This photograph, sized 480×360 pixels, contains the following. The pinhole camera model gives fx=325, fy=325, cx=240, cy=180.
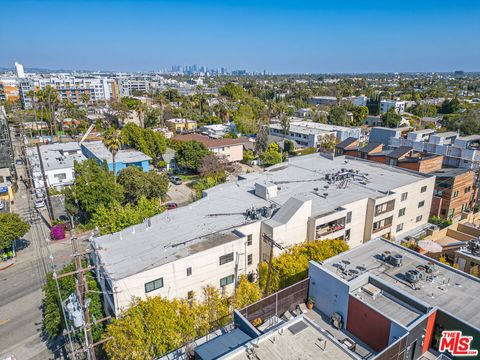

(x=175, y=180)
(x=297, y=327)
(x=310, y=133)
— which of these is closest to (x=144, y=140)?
(x=175, y=180)

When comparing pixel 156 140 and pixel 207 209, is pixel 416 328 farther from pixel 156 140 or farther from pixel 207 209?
pixel 156 140

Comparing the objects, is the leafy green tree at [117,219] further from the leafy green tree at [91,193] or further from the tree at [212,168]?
the tree at [212,168]

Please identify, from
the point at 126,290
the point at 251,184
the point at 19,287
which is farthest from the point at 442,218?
the point at 19,287

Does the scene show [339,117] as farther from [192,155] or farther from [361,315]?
[361,315]

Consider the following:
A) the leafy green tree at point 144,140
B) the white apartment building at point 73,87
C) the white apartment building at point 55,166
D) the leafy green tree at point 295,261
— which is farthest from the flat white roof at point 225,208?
the white apartment building at point 73,87

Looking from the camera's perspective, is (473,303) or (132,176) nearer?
(473,303)

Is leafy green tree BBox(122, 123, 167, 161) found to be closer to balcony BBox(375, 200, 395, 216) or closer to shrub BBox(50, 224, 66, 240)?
shrub BBox(50, 224, 66, 240)
